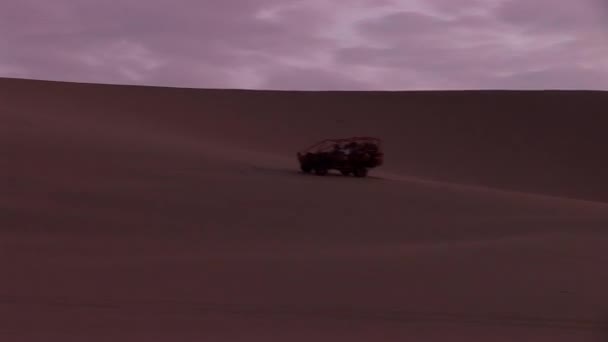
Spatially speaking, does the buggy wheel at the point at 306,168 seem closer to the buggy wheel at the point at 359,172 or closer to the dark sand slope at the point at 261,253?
the dark sand slope at the point at 261,253

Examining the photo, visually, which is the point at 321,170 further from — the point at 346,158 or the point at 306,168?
the point at 346,158

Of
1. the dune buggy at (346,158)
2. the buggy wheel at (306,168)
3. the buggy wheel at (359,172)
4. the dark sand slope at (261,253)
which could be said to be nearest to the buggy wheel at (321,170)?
the dune buggy at (346,158)

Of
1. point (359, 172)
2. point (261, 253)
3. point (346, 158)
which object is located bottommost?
point (261, 253)

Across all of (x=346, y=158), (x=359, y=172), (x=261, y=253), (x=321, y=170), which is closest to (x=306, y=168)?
(x=321, y=170)

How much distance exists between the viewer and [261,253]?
6828 mm

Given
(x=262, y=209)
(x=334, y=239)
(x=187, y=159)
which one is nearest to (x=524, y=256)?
(x=334, y=239)

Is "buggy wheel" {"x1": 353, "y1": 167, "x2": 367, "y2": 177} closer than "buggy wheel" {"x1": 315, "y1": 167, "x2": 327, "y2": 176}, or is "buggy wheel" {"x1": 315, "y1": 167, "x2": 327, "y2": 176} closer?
"buggy wheel" {"x1": 315, "y1": 167, "x2": 327, "y2": 176}

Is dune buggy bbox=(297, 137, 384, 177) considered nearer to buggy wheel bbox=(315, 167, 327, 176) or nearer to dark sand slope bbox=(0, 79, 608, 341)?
buggy wheel bbox=(315, 167, 327, 176)

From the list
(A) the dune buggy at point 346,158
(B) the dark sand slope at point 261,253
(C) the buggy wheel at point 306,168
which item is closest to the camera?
(B) the dark sand slope at point 261,253

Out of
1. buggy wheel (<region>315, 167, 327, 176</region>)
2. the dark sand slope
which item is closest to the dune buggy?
buggy wheel (<region>315, 167, 327, 176</region>)

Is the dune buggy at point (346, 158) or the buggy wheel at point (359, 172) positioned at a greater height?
the dune buggy at point (346, 158)

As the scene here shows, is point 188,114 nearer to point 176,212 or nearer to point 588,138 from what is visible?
point 588,138

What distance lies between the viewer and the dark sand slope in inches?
181

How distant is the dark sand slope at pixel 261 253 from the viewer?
4.61 meters
